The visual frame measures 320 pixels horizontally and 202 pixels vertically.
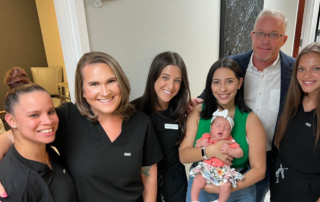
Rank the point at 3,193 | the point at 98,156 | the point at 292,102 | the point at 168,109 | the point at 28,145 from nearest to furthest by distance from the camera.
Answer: the point at 3,193 < the point at 28,145 < the point at 98,156 < the point at 292,102 < the point at 168,109

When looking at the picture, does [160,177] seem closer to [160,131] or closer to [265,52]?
[160,131]

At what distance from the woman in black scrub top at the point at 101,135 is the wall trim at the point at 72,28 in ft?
0.81

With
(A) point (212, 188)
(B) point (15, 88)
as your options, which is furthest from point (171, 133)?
(B) point (15, 88)

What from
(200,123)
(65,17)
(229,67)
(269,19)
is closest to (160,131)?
(200,123)

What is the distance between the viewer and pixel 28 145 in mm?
833

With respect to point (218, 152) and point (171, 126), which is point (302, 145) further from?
point (171, 126)

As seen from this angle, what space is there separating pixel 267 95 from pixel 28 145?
1.50 metres

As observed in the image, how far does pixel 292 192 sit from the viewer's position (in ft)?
4.15

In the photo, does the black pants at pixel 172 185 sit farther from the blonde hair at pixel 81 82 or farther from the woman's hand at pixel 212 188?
the blonde hair at pixel 81 82

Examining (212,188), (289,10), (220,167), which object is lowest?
(212,188)

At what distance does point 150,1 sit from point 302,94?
1.19 m

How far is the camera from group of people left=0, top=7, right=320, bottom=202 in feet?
2.74

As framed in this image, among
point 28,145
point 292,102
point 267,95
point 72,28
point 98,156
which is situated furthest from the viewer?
point 267,95

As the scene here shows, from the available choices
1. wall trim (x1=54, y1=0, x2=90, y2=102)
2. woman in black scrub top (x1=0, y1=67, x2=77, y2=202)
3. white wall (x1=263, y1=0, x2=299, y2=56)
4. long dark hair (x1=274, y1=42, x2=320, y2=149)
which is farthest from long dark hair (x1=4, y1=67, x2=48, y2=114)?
white wall (x1=263, y1=0, x2=299, y2=56)
